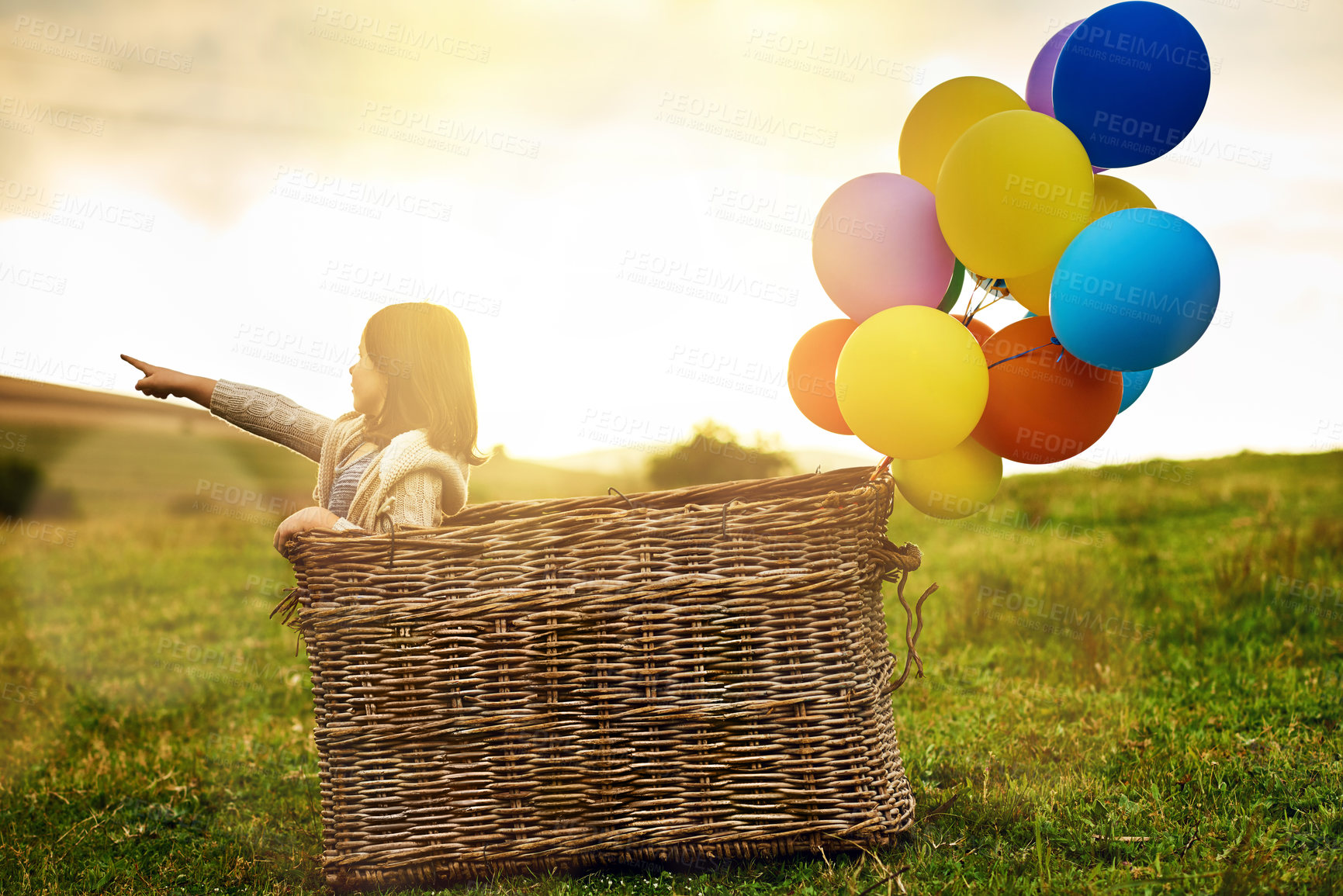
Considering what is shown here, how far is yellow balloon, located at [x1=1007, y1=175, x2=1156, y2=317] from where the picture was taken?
2723 mm

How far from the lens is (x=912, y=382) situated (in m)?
2.47

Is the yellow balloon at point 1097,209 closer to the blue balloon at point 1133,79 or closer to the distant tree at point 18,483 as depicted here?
the blue balloon at point 1133,79

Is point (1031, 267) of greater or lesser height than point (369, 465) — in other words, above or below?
above

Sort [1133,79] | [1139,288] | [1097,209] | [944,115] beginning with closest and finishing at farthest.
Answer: [1139,288] → [1133,79] → [1097,209] → [944,115]

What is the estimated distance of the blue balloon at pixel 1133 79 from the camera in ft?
8.44

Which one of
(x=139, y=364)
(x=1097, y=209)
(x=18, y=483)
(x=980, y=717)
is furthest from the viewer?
(x=18, y=483)

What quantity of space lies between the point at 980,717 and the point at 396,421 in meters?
2.77

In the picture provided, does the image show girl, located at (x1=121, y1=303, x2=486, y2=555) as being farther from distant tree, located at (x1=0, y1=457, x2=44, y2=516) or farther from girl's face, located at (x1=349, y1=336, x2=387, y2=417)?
distant tree, located at (x1=0, y1=457, x2=44, y2=516)

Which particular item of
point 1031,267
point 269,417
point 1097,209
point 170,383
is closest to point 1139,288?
point 1031,267

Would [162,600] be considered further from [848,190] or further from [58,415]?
[848,190]

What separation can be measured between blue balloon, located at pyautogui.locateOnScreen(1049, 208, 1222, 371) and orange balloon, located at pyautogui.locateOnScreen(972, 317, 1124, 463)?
0.73ft

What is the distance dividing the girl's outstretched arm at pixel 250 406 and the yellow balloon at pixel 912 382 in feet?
6.41

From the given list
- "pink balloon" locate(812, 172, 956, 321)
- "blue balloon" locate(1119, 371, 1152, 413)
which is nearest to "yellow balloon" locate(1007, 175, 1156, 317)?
"pink balloon" locate(812, 172, 956, 321)

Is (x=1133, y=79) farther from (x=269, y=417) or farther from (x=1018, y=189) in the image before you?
(x=269, y=417)
